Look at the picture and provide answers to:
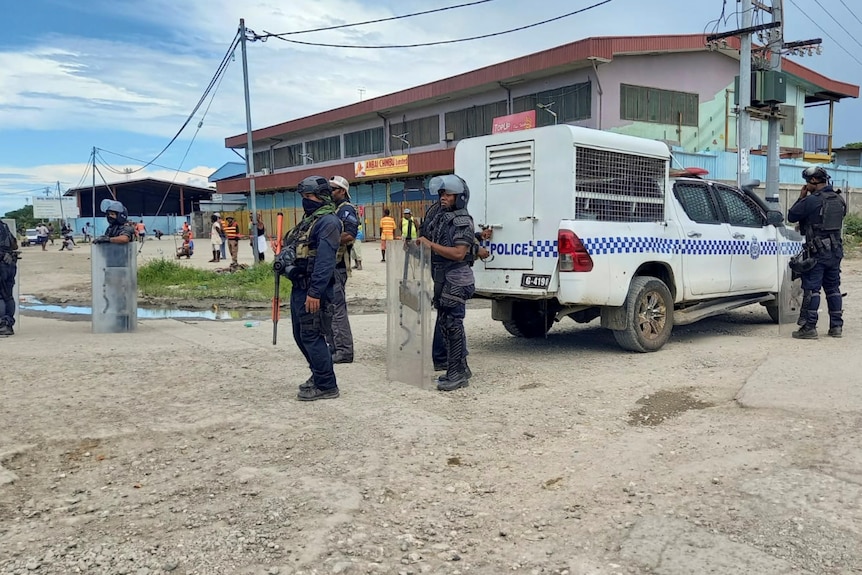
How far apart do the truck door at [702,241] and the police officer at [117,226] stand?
6.60 metres

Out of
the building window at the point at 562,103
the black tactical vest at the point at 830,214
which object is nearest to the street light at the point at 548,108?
the building window at the point at 562,103

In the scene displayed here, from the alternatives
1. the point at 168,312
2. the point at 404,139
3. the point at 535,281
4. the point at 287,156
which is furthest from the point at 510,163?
the point at 287,156

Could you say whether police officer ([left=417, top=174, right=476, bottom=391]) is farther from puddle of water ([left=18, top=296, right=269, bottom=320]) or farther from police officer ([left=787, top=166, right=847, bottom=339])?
puddle of water ([left=18, top=296, right=269, bottom=320])

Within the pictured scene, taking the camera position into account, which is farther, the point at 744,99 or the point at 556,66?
the point at 556,66

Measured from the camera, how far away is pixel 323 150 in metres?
41.2

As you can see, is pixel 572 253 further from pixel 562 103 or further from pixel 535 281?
pixel 562 103

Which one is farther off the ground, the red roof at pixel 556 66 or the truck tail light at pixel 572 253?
the red roof at pixel 556 66

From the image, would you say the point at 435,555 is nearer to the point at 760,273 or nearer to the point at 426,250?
the point at 426,250

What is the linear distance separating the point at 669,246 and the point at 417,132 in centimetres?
2740

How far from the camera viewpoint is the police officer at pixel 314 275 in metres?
5.25

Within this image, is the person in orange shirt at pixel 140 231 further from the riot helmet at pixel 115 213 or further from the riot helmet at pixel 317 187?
the riot helmet at pixel 317 187

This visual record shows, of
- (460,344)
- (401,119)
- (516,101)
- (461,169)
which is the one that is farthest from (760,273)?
(401,119)

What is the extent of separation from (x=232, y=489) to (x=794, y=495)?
280cm

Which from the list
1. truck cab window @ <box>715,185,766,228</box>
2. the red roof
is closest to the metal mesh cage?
truck cab window @ <box>715,185,766,228</box>
